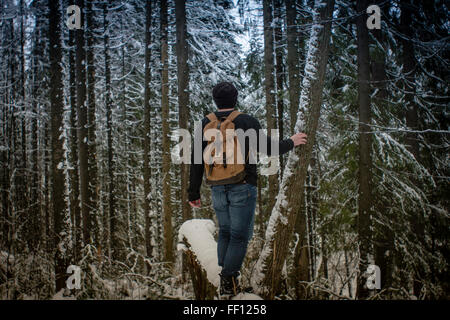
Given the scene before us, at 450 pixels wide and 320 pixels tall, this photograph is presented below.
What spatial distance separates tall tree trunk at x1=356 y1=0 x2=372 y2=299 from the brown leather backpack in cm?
464

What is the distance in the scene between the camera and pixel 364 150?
6.48m

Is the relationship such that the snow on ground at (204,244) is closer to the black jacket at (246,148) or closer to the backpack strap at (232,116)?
the black jacket at (246,148)

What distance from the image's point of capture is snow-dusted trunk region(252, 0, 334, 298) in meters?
3.14

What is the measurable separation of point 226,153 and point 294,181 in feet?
3.44

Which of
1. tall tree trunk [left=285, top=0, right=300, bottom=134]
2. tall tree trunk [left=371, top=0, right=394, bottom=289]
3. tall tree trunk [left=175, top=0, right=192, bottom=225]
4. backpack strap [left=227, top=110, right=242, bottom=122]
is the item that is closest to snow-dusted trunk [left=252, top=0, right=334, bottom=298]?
backpack strap [left=227, top=110, right=242, bottom=122]

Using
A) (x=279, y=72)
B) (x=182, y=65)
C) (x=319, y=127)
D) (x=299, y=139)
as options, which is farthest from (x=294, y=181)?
(x=279, y=72)

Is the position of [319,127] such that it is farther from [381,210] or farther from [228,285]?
[228,285]

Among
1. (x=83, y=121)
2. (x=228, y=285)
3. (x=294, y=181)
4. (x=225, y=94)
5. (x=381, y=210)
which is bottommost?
(x=228, y=285)

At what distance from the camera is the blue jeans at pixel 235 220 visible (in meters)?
2.86

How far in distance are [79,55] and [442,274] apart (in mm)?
13268

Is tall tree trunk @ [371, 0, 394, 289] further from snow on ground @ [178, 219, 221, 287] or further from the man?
the man

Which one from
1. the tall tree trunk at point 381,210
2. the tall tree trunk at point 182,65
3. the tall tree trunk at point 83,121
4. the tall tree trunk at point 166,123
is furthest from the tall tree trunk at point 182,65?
the tall tree trunk at point 381,210

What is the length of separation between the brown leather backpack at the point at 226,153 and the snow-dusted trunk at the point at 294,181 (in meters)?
0.78

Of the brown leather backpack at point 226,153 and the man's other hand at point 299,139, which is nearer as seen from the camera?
the brown leather backpack at point 226,153
